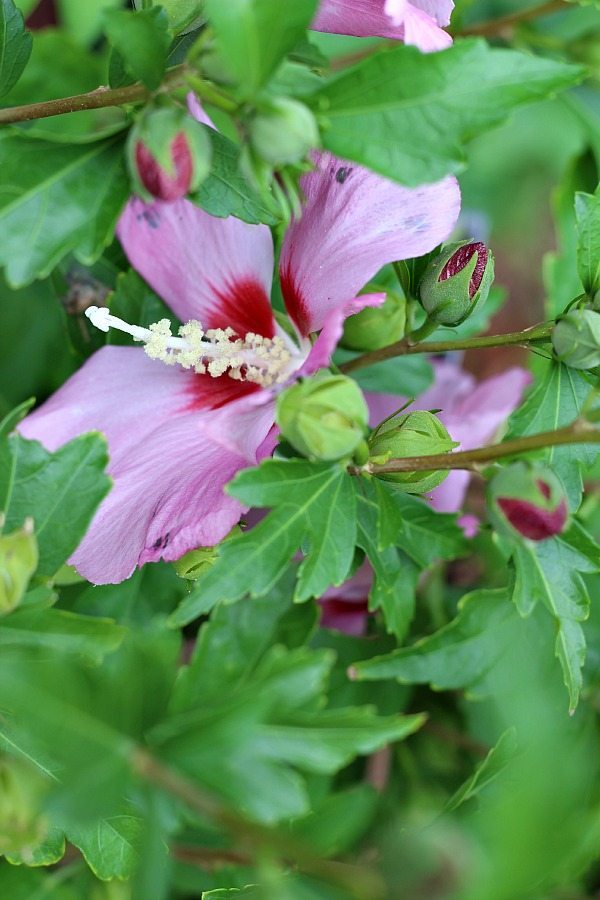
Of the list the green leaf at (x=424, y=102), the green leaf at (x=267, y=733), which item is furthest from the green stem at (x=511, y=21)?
the green leaf at (x=267, y=733)

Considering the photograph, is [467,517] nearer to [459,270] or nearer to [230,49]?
[459,270]

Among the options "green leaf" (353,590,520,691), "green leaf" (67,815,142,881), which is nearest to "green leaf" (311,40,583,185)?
"green leaf" (353,590,520,691)

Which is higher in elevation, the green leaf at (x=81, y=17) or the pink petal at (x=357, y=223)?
the green leaf at (x=81, y=17)

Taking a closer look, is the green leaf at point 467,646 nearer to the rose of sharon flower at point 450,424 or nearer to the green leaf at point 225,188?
the rose of sharon flower at point 450,424

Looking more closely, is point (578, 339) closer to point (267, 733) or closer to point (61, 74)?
point (267, 733)

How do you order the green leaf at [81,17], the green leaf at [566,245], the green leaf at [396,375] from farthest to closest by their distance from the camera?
the green leaf at [81,17] < the green leaf at [566,245] < the green leaf at [396,375]

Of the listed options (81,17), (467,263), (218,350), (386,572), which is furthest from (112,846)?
(81,17)

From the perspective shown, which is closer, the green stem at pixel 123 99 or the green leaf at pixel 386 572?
the green stem at pixel 123 99

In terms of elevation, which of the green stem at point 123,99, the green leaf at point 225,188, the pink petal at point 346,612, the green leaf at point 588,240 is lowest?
the pink petal at point 346,612
